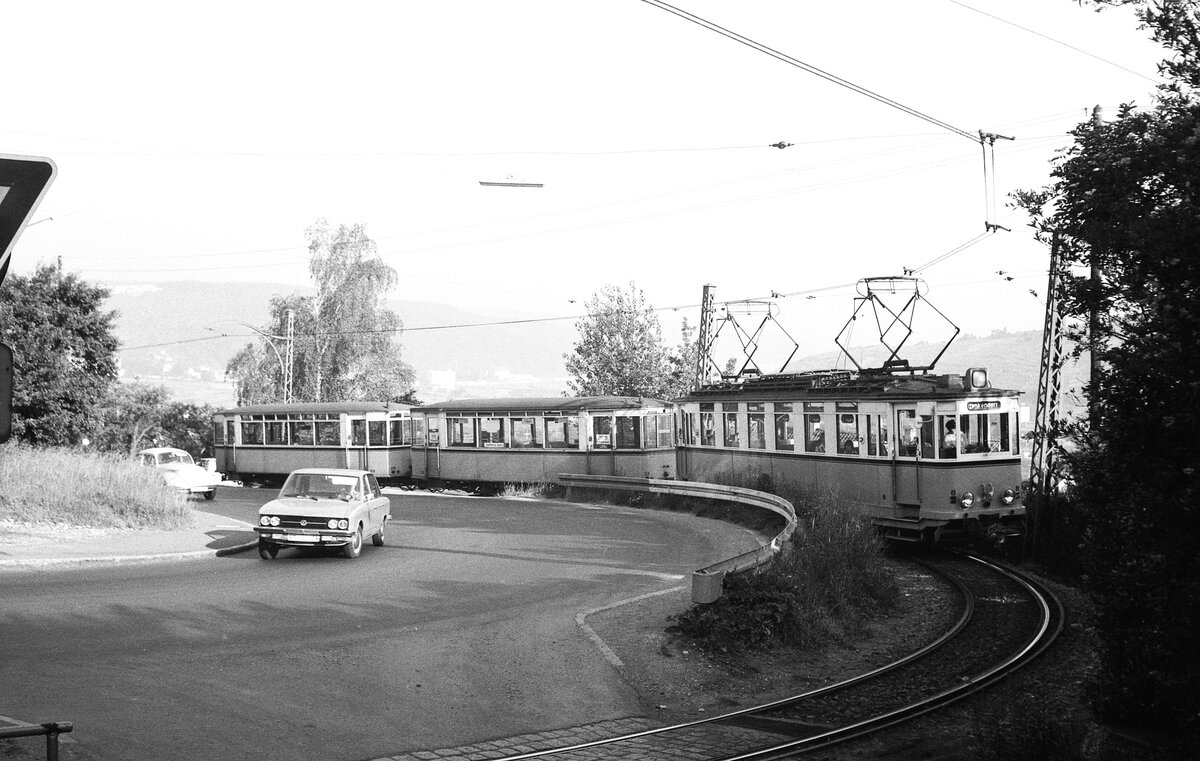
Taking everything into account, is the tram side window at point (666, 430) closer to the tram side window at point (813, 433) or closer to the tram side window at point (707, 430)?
the tram side window at point (707, 430)

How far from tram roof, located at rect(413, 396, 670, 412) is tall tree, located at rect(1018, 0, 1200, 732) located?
25.3 metres

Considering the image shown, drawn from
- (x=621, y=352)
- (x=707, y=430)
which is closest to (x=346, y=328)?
(x=621, y=352)

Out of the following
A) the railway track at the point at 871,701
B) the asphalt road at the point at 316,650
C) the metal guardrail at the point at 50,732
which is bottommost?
the railway track at the point at 871,701

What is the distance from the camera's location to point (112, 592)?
47.8ft

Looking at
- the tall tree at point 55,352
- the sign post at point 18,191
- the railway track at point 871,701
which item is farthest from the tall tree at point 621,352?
the sign post at point 18,191

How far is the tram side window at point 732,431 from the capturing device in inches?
1083

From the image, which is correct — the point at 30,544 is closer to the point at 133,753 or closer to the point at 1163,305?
the point at 133,753

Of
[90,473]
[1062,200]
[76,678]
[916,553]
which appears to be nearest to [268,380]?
[90,473]

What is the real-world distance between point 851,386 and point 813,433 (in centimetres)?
170

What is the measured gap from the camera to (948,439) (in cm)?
1986

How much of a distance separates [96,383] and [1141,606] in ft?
92.0

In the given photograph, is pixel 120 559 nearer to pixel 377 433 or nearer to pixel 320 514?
pixel 320 514

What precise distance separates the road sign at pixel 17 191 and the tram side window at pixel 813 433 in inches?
793

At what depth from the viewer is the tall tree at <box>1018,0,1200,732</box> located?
6.65 meters
